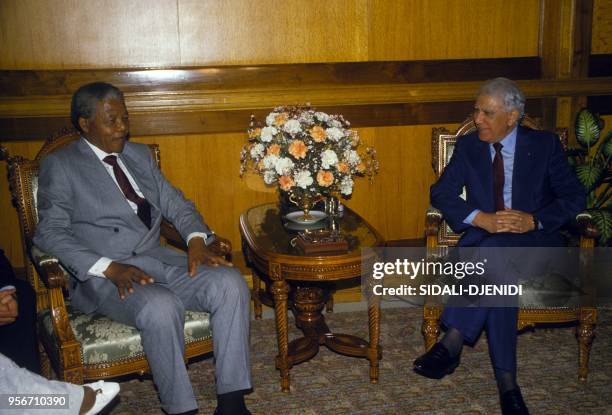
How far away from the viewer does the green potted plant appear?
4434 millimetres

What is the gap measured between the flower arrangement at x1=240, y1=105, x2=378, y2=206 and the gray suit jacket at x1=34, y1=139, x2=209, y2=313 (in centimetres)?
54

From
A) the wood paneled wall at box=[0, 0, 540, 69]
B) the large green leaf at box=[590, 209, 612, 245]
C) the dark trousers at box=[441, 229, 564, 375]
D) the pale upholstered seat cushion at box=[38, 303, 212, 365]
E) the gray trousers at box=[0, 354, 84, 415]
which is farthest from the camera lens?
the large green leaf at box=[590, 209, 612, 245]

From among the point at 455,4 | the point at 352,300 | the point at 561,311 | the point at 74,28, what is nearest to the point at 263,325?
the point at 352,300

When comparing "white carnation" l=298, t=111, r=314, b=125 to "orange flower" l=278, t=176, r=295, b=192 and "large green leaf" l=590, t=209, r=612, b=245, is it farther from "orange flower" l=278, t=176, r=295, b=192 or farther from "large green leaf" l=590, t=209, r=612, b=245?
"large green leaf" l=590, t=209, r=612, b=245

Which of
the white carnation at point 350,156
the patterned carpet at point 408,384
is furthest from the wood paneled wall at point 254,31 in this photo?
the patterned carpet at point 408,384

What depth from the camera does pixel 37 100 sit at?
4.21 meters

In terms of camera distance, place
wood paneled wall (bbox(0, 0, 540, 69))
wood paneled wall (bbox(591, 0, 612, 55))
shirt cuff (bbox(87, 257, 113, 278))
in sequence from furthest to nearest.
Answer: wood paneled wall (bbox(591, 0, 612, 55)) < wood paneled wall (bbox(0, 0, 540, 69)) < shirt cuff (bbox(87, 257, 113, 278))

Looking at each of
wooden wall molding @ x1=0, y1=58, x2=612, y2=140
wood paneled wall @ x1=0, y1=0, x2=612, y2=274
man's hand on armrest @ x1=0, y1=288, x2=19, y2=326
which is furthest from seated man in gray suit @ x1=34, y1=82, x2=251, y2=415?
wood paneled wall @ x1=0, y1=0, x2=612, y2=274

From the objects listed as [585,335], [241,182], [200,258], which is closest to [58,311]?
[200,258]

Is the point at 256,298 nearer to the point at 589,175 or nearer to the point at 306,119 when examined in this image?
the point at 306,119

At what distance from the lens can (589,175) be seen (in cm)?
453

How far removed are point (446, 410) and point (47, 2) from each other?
3301 mm

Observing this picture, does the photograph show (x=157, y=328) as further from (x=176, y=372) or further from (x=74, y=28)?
(x=74, y=28)

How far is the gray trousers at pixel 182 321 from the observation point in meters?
3.07
